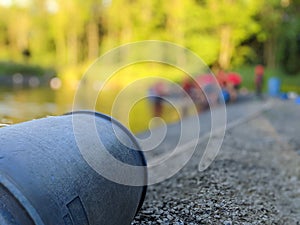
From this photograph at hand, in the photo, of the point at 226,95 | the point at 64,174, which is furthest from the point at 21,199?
the point at 226,95

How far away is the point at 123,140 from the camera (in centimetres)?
451

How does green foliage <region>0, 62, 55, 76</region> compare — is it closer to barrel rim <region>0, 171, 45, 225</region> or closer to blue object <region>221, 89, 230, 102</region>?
blue object <region>221, 89, 230, 102</region>

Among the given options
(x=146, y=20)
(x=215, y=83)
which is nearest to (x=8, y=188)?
(x=215, y=83)

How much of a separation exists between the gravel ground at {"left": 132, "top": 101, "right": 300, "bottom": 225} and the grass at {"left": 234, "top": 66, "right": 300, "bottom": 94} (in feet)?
70.0

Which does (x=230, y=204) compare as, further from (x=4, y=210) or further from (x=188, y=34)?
(x=188, y=34)

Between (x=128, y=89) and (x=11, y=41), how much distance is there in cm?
4137

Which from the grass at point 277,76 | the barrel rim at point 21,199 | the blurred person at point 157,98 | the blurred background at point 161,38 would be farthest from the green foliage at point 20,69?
the barrel rim at point 21,199

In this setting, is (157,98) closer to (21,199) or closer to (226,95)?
(226,95)

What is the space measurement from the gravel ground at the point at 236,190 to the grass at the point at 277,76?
21326 millimetres

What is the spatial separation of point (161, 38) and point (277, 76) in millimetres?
15157

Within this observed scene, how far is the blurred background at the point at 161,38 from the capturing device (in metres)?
34.0

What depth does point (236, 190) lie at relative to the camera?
6.66 meters

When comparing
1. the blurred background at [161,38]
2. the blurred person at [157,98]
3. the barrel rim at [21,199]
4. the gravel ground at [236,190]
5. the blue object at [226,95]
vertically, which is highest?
the blurred background at [161,38]

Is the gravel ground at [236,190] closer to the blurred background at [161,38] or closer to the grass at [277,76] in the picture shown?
the blurred background at [161,38]
